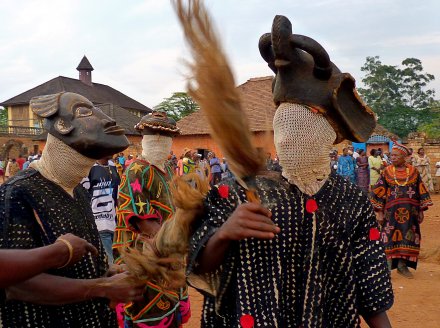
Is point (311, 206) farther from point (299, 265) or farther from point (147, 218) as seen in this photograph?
point (147, 218)

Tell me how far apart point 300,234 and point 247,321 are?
15.0 inches

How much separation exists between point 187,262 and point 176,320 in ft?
7.70

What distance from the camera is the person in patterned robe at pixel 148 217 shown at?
3984mm

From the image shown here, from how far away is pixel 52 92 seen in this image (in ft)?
163

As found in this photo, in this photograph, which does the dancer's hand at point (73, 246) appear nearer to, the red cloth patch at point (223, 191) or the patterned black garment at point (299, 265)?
the patterned black garment at point (299, 265)

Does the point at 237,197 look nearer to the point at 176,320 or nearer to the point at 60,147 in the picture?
the point at 60,147

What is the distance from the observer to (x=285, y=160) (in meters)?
1.98

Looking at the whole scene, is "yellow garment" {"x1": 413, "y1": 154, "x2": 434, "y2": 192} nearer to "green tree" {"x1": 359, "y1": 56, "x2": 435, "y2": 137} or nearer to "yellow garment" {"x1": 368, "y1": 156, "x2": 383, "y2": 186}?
"yellow garment" {"x1": 368, "y1": 156, "x2": 383, "y2": 186}

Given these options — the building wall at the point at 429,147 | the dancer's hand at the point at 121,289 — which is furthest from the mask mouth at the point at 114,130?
the building wall at the point at 429,147

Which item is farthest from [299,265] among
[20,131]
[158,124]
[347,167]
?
[20,131]

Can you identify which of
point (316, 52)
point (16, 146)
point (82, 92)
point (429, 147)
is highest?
point (82, 92)

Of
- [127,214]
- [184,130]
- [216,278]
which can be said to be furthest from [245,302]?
[184,130]

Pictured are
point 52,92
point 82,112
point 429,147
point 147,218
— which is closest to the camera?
point 82,112

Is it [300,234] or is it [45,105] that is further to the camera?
[45,105]
